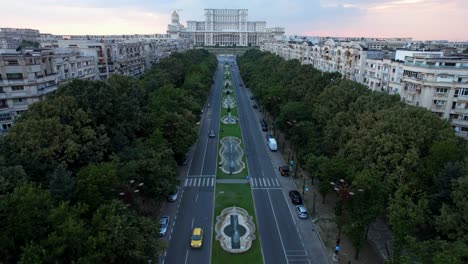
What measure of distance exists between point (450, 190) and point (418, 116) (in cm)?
1085

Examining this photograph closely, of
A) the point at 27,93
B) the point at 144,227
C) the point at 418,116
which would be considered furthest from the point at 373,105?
the point at 27,93

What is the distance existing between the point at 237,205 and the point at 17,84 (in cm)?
4326

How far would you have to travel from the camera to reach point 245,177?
1961 inches

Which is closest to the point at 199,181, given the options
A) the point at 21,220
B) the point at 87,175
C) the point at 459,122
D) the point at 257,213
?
the point at 257,213

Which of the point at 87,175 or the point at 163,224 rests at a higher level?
the point at 87,175

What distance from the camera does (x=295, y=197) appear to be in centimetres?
4250

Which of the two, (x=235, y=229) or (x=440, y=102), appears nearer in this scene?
(x=235, y=229)

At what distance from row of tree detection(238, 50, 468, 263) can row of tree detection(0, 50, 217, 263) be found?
19.5 m

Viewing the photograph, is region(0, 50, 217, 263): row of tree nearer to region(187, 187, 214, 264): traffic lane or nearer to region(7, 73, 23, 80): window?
region(187, 187, 214, 264): traffic lane

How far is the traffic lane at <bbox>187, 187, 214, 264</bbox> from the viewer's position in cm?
3127

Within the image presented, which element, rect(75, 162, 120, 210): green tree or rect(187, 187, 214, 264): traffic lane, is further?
rect(187, 187, 214, 264): traffic lane

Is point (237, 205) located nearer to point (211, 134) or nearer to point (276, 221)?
point (276, 221)

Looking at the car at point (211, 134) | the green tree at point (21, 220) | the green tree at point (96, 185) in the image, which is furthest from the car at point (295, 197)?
the green tree at point (21, 220)

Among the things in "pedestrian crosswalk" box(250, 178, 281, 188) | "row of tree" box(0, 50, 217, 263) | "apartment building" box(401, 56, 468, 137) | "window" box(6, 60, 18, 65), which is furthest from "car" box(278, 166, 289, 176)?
"window" box(6, 60, 18, 65)
